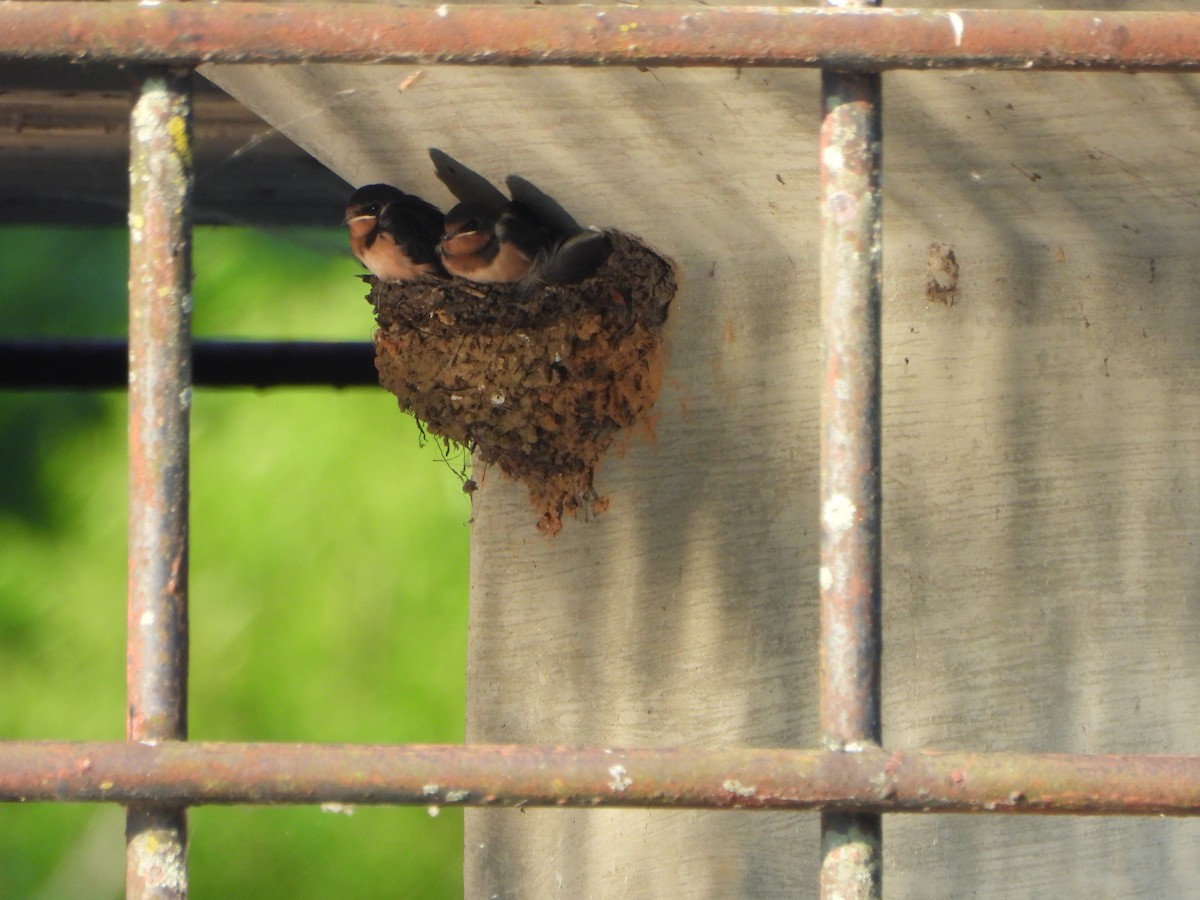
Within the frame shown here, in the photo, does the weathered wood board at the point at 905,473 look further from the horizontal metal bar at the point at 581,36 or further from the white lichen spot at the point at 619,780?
the white lichen spot at the point at 619,780

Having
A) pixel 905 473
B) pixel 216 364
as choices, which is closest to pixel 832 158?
pixel 905 473

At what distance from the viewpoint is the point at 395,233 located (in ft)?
12.1

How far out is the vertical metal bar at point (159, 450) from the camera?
1.10 metres

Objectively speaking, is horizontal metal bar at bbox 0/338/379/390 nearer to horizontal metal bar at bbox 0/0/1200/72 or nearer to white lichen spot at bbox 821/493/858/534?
horizontal metal bar at bbox 0/0/1200/72

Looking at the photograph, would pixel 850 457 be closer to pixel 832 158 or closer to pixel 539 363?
pixel 832 158

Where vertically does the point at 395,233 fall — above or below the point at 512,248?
above

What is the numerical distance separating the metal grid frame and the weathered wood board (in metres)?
0.95

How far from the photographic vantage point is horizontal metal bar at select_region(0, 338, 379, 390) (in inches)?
158

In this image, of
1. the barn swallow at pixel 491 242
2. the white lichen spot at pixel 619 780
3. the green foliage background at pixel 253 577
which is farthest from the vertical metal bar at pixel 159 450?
the green foliage background at pixel 253 577

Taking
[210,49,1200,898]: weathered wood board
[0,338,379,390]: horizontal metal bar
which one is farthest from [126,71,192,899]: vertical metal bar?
[0,338,379,390]: horizontal metal bar

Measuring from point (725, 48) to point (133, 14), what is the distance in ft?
1.56

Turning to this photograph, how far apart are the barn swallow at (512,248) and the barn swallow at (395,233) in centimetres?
11

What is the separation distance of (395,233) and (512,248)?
1.36ft

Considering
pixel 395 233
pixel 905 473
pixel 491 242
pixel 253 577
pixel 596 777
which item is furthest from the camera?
pixel 253 577
